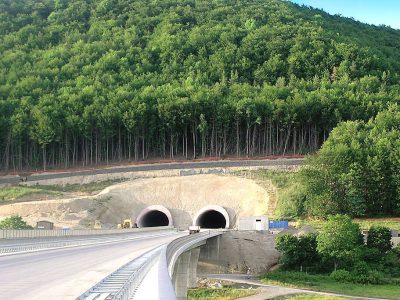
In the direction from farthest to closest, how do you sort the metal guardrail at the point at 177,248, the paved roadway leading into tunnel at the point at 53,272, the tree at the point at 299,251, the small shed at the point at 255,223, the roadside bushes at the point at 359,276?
1. the small shed at the point at 255,223
2. the tree at the point at 299,251
3. the roadside bushes at the point at 359,276
4. the metal guardrail at the point at 177,248
5. the paved roadway leading into tunnel at the point at 53,272

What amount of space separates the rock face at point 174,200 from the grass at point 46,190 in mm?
3221

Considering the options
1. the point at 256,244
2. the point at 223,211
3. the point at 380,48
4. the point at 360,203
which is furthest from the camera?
the point at 380,48

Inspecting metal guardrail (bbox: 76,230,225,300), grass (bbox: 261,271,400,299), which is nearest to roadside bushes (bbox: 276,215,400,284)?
grass (bbox: 261,271,400,299)

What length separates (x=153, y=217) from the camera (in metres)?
81.1

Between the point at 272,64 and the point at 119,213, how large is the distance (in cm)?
5248

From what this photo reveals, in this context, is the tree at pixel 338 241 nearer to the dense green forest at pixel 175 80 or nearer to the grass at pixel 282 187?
the grass at pixel 282 187

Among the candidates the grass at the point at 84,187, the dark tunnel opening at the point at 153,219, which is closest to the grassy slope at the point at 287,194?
the dark tunnel opening at the point at 153,219

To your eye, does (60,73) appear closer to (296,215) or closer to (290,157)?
(290,157)

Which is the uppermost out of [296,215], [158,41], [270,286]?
[158,41]

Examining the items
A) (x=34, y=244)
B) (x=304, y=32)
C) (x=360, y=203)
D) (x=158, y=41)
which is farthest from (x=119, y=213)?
(x=304, y=32)

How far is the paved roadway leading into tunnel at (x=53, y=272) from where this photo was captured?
50.2 feet

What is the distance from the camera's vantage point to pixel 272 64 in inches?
4402

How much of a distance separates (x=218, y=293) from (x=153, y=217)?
36.9 meters

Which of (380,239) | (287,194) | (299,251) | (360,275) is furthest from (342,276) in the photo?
(287,194)
